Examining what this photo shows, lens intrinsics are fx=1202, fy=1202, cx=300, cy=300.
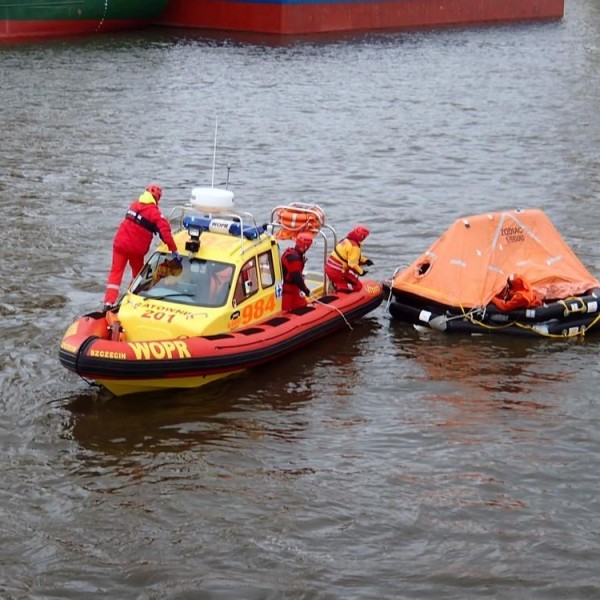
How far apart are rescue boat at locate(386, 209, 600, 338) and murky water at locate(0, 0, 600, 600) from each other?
289mm

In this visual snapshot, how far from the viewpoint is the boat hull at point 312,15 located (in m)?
51.8

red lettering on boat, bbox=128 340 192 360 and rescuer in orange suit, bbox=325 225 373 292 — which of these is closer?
red lettering on boat, bbox=128 340 192 360

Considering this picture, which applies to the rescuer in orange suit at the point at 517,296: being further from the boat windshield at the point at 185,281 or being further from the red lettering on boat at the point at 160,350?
the red lettering on boat at the point at 160,350

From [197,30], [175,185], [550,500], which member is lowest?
[550,500]

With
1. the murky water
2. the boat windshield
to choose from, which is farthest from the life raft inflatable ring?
the boat windshield

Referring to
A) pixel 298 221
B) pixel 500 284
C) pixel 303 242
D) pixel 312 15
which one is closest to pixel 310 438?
pixel 303 242

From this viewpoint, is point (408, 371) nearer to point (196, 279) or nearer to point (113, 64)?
point (196, 279)

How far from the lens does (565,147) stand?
3203 cm

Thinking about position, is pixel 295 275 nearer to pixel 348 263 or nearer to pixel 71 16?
pixel 348 263

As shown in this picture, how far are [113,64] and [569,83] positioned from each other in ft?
53.7

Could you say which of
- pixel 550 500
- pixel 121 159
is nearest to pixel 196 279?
pixel 550 500

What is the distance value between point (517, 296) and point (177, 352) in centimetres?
543

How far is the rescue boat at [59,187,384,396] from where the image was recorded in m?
13.8

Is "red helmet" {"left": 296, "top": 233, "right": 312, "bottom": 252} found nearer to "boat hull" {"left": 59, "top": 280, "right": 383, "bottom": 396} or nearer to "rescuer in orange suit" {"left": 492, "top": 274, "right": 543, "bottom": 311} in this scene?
"boat hull" {"left": 59, "top": 280, "right": 383, "bottom": 396}
